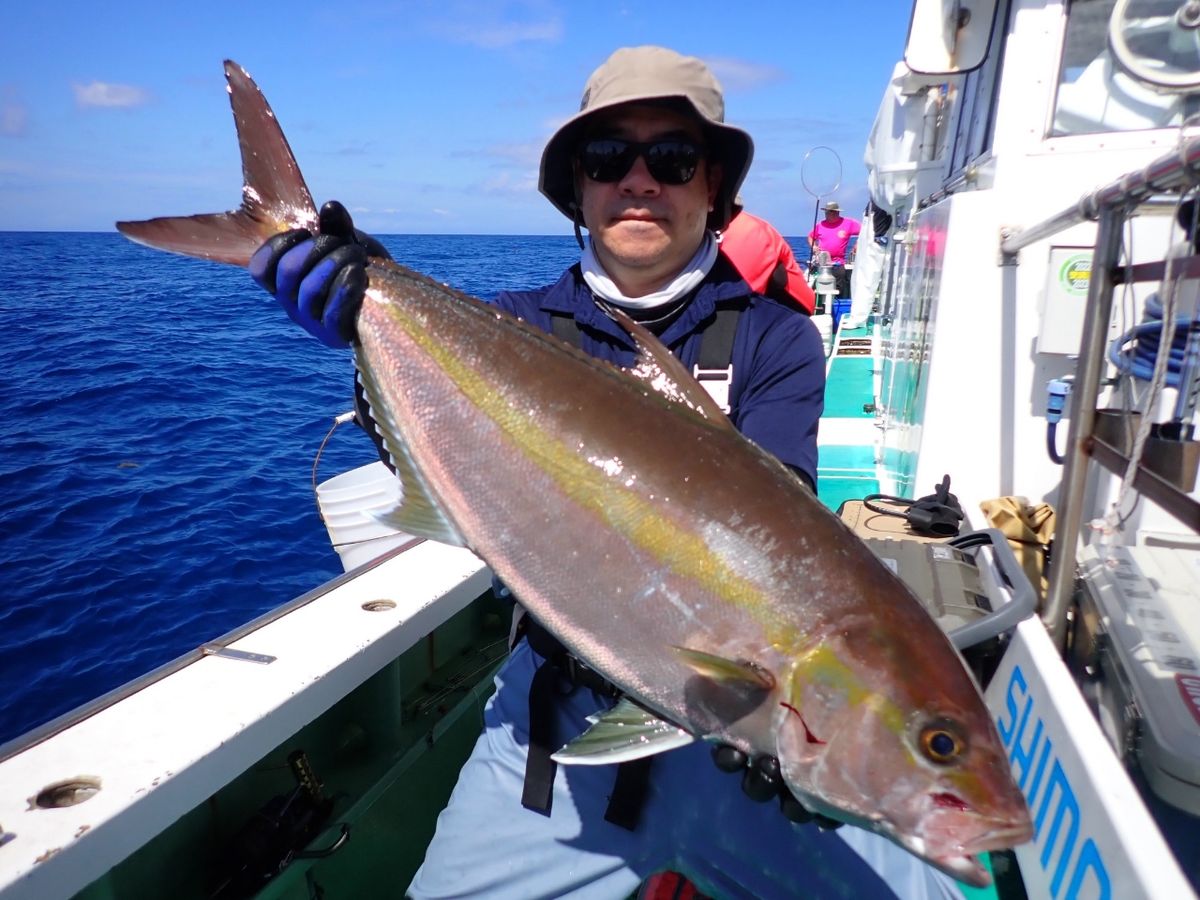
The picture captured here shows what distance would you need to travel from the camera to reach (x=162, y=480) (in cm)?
1091

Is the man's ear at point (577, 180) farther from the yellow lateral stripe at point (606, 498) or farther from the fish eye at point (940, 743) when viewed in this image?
the fish eye at point (940, 743)

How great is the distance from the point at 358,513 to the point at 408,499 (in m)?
3.30

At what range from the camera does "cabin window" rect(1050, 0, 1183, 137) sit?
400cm

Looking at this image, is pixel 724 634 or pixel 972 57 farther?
pixel 972 57

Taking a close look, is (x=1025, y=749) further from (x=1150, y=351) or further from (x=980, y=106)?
(x=980, y=106)

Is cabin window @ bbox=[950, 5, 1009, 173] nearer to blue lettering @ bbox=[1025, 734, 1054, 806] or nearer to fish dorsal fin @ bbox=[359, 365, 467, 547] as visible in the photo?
blue lettering @ bbox=[1025, 734, 1054, 806]

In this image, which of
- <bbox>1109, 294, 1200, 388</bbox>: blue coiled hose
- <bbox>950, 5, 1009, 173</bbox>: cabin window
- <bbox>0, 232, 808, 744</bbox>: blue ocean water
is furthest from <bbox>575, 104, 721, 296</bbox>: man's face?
<bbox>0, 232, 808, 744</bbox>: blue ocean water

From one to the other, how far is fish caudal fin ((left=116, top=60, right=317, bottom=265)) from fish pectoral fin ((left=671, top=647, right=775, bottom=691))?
1.60 metres

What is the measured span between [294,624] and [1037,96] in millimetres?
Answer: 4565

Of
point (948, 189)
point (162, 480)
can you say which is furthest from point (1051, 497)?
point (162, 480)

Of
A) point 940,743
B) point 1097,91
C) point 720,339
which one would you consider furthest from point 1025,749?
point 1097,91

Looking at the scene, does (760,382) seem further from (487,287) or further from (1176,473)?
(487,287)

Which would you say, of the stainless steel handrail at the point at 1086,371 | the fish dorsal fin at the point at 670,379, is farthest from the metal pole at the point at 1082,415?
the fish dorsal fin at the point at 670,379

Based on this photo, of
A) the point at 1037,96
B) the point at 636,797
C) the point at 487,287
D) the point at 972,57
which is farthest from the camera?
the point at 487,287
